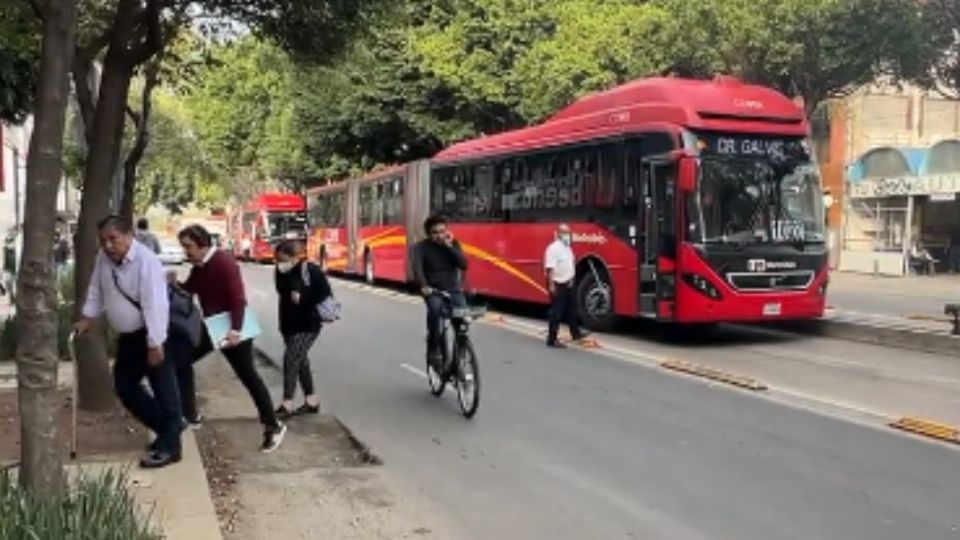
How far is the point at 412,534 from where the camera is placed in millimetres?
5977

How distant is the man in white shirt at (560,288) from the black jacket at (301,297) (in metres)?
5.63

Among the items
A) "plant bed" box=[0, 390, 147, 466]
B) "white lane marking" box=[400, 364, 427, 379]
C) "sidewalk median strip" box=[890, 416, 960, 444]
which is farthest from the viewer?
"white lane marking" box=[400, 364, 427, 379]

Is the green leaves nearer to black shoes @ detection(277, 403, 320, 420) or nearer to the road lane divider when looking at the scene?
black shoes @ detection(277, 403, 320, 420)

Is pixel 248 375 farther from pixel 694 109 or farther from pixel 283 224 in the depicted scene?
pixel 283 224

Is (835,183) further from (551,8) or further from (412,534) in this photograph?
(412,534)

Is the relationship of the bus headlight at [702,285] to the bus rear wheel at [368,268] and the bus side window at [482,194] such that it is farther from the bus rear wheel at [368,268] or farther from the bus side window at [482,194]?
the bus rear wheel at [368,268]

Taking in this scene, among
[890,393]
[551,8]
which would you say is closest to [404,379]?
[890,393]

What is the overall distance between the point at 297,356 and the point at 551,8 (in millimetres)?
25019

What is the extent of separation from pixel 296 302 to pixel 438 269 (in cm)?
142

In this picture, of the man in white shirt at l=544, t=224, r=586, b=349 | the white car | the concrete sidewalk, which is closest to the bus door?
the man in white shirt at l=544, t=224, r=586, b=349

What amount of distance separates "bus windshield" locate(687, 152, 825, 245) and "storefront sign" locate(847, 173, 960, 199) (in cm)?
2041

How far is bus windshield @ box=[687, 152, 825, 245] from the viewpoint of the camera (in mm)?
14391

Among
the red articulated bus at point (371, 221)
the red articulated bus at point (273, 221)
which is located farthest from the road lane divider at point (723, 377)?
the red articulated bus at point (273, 221)

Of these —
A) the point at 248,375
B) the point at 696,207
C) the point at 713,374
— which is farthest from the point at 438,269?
the point at 696,207
